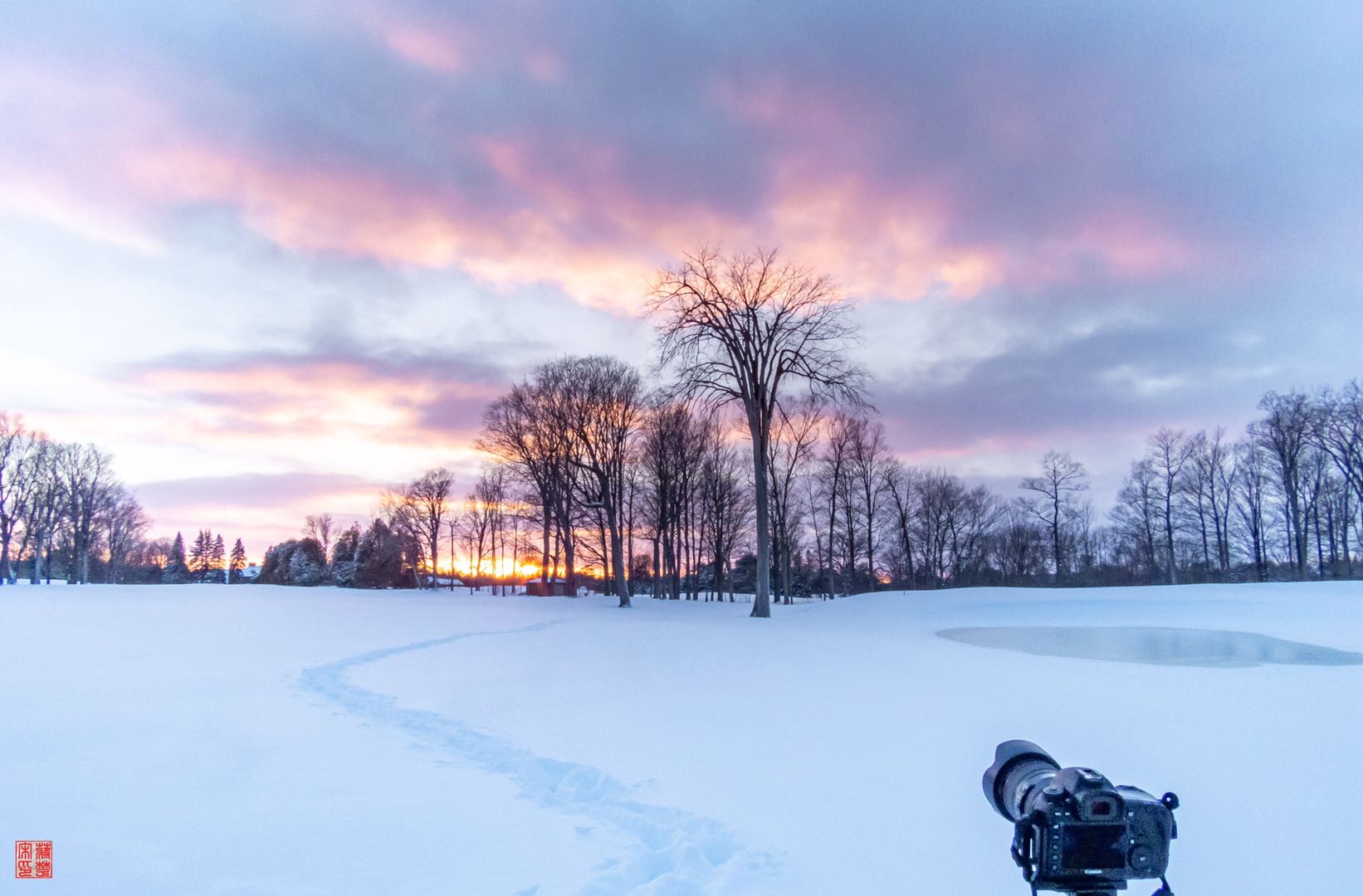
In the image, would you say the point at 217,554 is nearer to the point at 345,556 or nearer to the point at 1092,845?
the point at 345,556

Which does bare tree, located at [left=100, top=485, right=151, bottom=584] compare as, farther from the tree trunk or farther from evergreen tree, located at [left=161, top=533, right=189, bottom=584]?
the tree trunk

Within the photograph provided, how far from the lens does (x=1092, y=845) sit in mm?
1418

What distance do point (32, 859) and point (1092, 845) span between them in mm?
4911

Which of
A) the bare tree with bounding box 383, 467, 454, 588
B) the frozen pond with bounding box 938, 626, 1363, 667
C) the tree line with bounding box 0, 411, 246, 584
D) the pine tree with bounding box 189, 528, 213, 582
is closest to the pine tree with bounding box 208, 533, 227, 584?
the pine tree with bounding box 189, 528, 213, 582

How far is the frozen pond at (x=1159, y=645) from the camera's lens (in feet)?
36.9

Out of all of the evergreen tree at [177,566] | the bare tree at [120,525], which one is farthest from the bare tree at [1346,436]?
the evergreen tree at [177,566]

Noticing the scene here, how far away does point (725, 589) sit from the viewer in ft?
219

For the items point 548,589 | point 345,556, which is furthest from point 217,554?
point 548,589

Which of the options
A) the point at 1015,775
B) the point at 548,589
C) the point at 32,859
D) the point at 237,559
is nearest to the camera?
the point at 1015,775

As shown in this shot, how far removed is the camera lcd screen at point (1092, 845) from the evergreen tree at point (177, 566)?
12599 centimetres

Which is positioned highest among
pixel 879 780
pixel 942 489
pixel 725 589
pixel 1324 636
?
pixel 942 489

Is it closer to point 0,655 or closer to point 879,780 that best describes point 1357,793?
point 879,780

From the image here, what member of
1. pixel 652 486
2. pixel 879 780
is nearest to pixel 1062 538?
pixel 652 486

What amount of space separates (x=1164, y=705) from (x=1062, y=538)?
54.2 m
